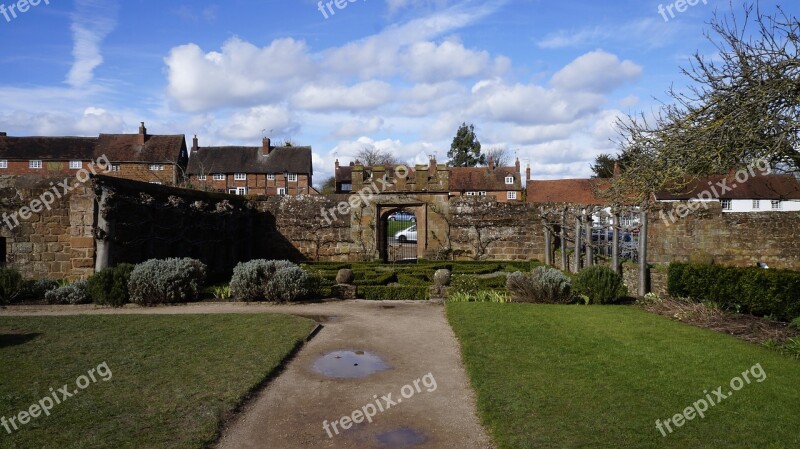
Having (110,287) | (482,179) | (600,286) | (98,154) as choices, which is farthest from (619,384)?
(98,154)

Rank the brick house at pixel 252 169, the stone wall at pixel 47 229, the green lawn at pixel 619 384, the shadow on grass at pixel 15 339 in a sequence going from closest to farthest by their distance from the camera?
the green lawn at pixel 619 384 < the shadow on grass at pixel 15 339 < the stone wall at pixel 47 229 < the brick house at pixel 252 169

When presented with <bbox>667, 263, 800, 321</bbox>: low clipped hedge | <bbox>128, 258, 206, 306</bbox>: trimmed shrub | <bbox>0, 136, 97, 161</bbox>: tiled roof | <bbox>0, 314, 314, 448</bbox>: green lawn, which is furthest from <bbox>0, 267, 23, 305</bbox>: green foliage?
<bbox>0, 136, 97, 161</bbox>: tiled roof

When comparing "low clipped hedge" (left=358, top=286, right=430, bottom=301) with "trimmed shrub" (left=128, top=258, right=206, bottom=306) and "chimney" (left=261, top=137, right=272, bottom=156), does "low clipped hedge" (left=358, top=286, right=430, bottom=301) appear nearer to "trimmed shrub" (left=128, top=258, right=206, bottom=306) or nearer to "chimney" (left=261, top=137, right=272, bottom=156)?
"trimmed shrub" (left=128, top=258, right=206, bottom=306)

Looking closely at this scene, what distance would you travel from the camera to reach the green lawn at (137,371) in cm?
458

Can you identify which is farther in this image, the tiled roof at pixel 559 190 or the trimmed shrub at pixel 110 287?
the tiled roof at pixel 559 190

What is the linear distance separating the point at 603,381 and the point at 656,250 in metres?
15.0

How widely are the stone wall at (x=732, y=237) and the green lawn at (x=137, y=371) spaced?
14.9 metres

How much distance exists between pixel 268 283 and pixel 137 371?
5.69 m

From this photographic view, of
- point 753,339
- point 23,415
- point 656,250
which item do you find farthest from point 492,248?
point 23,415

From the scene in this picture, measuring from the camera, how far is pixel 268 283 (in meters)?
12.0

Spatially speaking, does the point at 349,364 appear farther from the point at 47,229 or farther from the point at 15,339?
the point at 47,229

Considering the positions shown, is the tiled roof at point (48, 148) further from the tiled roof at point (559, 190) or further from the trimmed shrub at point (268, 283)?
the trimmed shrub at point (268, 283)

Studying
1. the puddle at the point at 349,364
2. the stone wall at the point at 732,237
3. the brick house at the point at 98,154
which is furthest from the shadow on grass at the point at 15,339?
the brick house at the point at 98,154

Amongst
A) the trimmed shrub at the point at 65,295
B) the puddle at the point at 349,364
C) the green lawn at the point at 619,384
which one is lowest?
the puddle at the point at 349,364
